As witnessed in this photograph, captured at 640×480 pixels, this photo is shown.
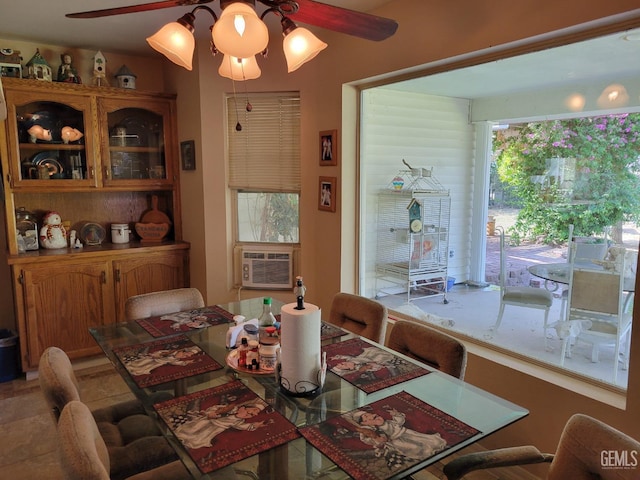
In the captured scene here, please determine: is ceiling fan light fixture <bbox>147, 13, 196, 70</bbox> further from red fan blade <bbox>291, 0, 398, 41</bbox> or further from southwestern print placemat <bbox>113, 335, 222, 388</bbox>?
southwestern print placemat <bbox>113, 335, 222, 388</bbox>

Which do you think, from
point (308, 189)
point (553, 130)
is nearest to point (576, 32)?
point (553, 130)

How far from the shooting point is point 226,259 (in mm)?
3664

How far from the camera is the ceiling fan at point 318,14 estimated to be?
1548 millimetres

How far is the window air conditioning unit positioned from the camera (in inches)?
143

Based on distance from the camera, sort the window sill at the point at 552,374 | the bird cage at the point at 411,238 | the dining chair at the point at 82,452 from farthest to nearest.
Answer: the bird cage at the point at 411,238, the window sill at the point at 552,374, the dining chair at the point at 82,452

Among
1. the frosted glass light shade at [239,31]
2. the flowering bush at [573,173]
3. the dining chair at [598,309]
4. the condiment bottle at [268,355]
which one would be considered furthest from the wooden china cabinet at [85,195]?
the dining chair at [598,309]

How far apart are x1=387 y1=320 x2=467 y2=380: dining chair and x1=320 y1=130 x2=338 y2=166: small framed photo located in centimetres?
149

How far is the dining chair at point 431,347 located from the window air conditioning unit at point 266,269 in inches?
66.4

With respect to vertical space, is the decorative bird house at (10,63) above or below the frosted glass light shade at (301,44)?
above

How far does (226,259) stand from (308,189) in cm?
90

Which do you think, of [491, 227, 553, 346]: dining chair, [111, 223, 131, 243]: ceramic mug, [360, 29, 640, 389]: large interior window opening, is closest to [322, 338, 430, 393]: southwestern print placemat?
[360, 29, 640, 389]: large interior window opening

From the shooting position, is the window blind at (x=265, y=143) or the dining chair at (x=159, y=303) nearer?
the dining chair at (x=159, y=303)

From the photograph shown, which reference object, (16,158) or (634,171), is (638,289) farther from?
(16,158)

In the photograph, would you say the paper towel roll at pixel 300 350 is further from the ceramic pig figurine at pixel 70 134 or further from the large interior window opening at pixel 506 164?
the ceramic pig figurine at pixel 70 134
